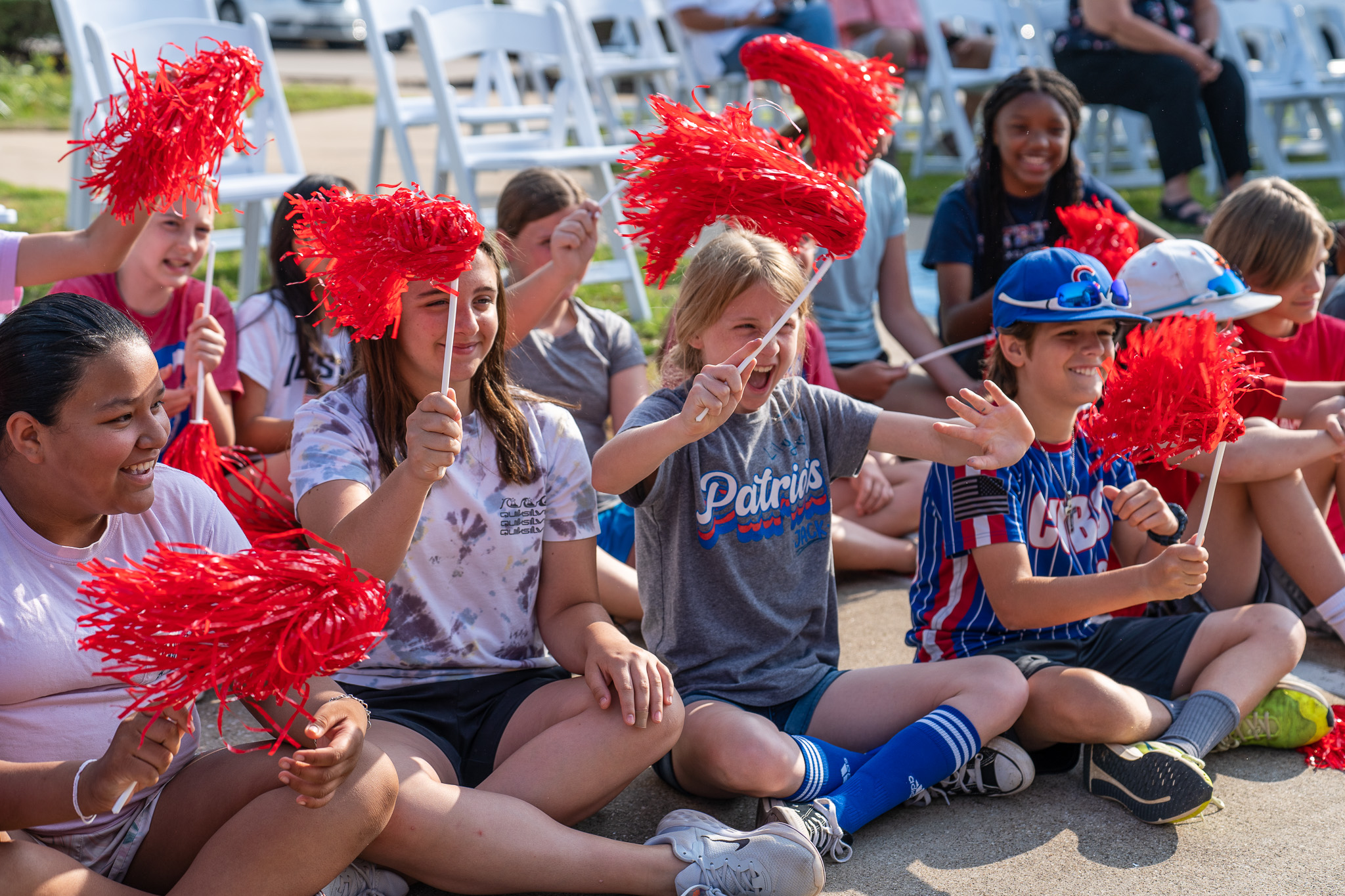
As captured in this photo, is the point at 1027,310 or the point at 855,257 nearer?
the point at 1027,310

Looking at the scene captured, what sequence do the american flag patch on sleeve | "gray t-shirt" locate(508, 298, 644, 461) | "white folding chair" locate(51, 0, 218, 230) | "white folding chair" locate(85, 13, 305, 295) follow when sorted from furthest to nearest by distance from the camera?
"white folding chair" locate(51, 0, 218, 230) → "white folding chair" locate(85, 13, 305, 295) → "gray t-shirt" locate(508, 298, 644, 461) → the american flag patch on sleeve

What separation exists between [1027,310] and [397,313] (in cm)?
129

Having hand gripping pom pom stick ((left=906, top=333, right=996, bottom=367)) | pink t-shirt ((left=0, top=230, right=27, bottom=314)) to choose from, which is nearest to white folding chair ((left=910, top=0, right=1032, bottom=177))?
hand gripping pom pom stick ((left=906, top=333, right=996, bottom=367))

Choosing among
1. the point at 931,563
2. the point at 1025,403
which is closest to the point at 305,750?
the point at 931,563

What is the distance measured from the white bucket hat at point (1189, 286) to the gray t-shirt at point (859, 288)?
1.06 metres

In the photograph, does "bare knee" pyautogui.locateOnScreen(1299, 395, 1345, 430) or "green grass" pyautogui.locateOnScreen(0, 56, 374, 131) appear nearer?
"bare knee" pyautogui.locateOnScreen(1299, 395, 1345, 430)

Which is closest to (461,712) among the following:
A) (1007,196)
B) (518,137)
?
(1007,196)

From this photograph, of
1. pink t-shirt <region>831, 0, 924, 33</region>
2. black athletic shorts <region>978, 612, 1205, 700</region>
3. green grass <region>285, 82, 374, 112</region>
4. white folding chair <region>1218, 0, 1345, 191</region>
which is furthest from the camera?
green grass <region>285, 82, 374, 112</region>

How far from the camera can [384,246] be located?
2.01 m

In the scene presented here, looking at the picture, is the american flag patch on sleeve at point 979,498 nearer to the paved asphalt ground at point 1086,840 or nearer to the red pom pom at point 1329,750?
the paved asphalt ground at point 1086,840

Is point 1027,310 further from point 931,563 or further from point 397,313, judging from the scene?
point 397,313

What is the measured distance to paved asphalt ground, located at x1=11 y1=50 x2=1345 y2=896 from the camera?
7.07 ft

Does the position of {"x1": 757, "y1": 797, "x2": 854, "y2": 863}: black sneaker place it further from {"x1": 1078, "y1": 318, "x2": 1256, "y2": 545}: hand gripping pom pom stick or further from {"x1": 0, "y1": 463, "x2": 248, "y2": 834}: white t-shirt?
{"x1": 0, "y1": 463, "x2": 248, "y2": 834}: white t-shirt

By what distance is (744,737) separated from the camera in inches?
88.0
